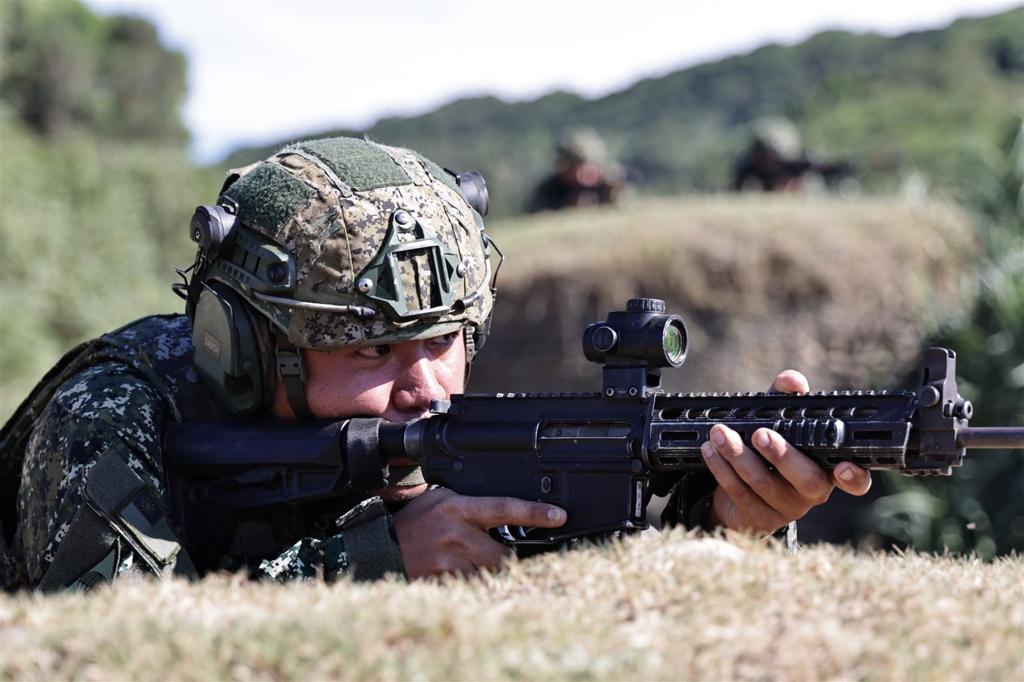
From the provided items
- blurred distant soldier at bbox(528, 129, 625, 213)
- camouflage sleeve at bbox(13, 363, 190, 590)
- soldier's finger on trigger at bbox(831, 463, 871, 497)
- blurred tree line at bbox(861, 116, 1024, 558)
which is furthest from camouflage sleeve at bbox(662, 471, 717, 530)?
blurred distant soldier at bbox(528, 129, 625, 213)

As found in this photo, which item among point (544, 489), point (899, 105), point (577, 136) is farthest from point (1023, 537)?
point (899, 105)

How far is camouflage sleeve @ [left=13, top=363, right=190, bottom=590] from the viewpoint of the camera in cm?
370

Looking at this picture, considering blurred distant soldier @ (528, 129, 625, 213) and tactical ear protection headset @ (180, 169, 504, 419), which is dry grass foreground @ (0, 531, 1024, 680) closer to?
tactical ear protection headset @ (180, 169, 504, 419)

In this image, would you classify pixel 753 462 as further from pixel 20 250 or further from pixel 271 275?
pixel 20 250

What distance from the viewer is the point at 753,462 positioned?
3412 millimetres

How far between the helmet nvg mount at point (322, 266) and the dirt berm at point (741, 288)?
10.1 metres

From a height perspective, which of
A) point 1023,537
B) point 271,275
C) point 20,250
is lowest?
point 1023,537

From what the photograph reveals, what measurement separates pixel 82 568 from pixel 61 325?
16318 millimetres

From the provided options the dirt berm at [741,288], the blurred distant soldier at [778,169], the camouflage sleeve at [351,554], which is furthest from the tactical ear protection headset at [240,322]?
the blurred distant soldier at [778,169]

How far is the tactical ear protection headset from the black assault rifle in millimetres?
130

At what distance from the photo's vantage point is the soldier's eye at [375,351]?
161 inches

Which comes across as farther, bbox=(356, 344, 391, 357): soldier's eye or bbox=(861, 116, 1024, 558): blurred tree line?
bbox=(861, 116, 1024, 558): blurred tree line

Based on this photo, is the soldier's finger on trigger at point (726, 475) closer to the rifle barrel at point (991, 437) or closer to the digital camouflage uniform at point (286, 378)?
the digital camouflage uniform at point (286, 378)

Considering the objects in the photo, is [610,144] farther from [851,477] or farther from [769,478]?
[851,477]
